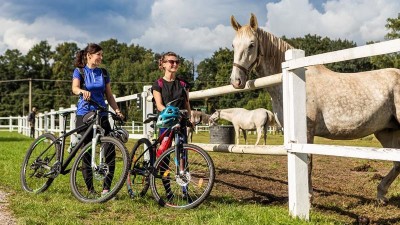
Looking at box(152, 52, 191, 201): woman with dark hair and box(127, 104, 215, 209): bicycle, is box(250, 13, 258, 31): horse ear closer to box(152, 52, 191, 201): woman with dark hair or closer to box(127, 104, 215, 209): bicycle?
box(152, 52, 191, 201): woman with dark hair

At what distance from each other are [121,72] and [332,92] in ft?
303

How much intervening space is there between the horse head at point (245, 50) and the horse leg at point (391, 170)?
1.97m

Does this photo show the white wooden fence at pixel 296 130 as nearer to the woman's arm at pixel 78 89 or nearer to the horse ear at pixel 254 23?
the horse ear at pixel 254 23

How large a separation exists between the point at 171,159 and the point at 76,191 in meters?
1.11

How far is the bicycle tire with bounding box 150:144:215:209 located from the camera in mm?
4395

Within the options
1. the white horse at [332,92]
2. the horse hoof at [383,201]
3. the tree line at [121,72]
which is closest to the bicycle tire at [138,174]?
the white horse at [332,92]

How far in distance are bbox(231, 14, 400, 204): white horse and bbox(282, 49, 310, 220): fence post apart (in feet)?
3.01

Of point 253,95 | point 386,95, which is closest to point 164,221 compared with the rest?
point 386,95

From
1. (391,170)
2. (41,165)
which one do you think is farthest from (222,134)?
(41,165)

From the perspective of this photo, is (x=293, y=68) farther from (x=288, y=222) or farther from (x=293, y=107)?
(x=288, y=222)

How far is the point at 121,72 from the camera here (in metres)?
94.9

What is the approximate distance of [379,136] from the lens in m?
5.55

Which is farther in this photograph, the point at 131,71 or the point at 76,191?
the point at 131,71

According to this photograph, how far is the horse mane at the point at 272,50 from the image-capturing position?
516 cm
